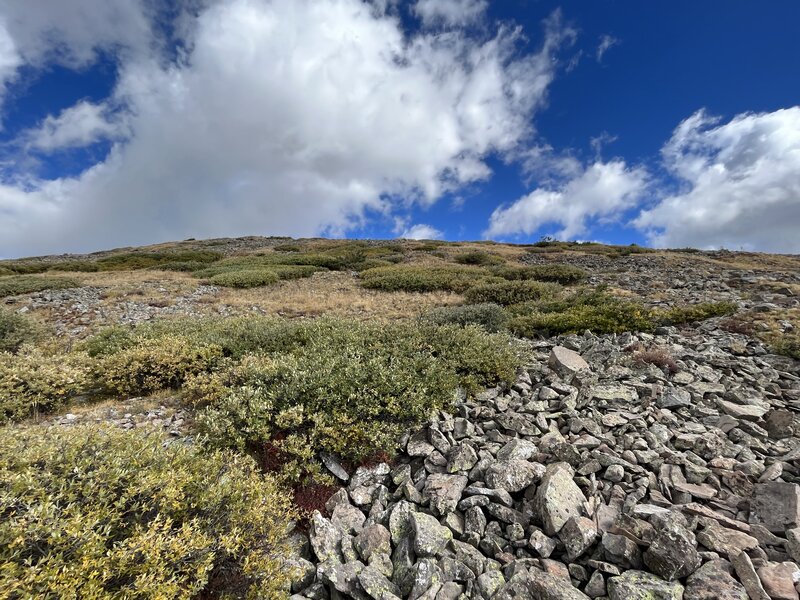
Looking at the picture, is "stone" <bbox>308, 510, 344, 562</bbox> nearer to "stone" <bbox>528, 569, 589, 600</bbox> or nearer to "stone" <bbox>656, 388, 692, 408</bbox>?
"stone" <bbox>528, 569, 589, 600</bbox>

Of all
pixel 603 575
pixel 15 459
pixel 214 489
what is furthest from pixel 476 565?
pixel 15 459

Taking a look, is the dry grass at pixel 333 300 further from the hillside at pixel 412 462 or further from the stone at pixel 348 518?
the stone at pixel 348 518

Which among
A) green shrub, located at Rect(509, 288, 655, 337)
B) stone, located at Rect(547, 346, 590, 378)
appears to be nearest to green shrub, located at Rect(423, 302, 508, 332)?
green shrub, located at Rect(509, 288, 655, 337)

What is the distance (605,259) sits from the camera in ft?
110

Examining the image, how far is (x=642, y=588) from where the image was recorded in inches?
130

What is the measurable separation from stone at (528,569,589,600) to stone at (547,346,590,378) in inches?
188

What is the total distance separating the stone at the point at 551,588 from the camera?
132 inches

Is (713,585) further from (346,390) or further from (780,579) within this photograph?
(346,390)

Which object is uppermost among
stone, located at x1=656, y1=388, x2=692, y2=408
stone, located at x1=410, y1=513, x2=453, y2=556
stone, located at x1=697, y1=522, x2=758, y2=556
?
stone, located at x1=656, y1=388, x2=692, y2=408

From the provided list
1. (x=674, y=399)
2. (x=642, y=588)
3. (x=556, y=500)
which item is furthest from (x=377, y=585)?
(x=674, y=399)

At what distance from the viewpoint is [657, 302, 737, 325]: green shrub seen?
11539 mm

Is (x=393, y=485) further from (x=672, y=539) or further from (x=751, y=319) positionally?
(x=751, y=319)

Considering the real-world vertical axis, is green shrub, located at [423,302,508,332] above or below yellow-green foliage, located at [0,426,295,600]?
above

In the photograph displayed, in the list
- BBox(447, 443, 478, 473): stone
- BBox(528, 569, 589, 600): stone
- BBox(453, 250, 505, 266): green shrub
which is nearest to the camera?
BBox(528, 569, 589, 600): stone
